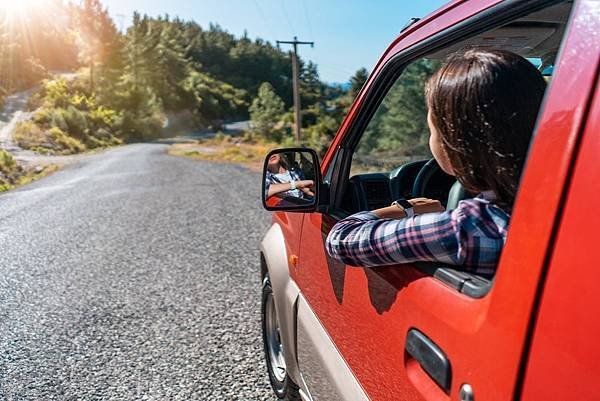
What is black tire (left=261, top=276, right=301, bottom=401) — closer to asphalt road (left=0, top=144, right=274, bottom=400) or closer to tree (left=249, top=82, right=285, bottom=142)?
asphalt road (left=0, top=144, right=274, bottom=400)

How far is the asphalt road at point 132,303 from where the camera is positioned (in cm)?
344

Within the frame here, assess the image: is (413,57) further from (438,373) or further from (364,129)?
(438,373)

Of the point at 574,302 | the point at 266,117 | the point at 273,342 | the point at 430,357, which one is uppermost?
→ the point at 574,302

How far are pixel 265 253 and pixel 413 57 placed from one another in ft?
5.69

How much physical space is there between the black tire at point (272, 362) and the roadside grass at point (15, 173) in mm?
14783

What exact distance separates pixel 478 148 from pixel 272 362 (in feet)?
7.73

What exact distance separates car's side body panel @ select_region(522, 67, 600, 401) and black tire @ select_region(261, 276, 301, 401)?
2.18 meters

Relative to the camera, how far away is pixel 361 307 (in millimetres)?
1604

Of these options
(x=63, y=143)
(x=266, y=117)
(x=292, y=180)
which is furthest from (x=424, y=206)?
(x=266, y=117)

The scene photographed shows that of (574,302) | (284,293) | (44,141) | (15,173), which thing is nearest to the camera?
(574,302)

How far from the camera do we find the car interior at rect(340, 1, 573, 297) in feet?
4.79

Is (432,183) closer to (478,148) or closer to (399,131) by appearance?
(478,148)

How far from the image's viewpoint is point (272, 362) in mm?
3213

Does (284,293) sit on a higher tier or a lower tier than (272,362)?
higher
